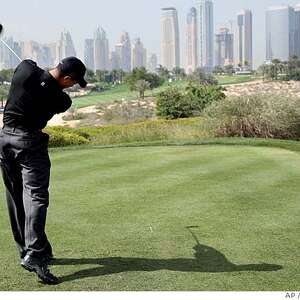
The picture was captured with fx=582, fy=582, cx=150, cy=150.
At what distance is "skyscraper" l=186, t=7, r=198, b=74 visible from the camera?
146750 millimetres

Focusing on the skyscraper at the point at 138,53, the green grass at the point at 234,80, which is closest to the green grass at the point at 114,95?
the skyscraper at the point at 138,53

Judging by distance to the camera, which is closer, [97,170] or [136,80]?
[97,170]

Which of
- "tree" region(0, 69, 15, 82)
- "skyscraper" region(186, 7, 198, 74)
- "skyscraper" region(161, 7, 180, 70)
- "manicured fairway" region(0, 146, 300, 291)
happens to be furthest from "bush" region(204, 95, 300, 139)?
"skyscraper" region(186, 7, 198, 74)

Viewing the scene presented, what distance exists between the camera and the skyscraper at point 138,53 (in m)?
115

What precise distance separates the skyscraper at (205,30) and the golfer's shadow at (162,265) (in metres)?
139

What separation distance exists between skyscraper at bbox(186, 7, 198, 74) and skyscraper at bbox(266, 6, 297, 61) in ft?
93.8

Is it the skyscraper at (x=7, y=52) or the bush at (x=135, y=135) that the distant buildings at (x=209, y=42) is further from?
the skyscraper at (x=7, y=52)

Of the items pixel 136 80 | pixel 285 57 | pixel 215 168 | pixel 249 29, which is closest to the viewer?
pixel 215 168

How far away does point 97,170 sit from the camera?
1034cm

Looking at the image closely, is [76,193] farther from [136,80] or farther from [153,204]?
[136,80]

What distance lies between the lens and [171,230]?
224 inches

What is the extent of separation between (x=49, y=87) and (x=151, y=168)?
6.25m

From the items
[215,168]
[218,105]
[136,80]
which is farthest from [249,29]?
[215,168]

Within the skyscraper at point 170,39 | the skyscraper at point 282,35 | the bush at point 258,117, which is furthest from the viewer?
the skyscraper at point 170,39
